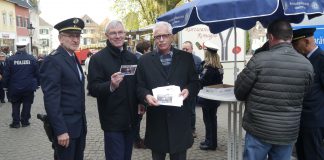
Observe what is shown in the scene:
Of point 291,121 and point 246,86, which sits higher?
point 246,86

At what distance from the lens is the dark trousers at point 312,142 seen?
4176 mm

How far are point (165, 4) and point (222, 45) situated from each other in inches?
456

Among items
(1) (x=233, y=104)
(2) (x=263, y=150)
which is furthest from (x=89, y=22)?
(2) (x=263, y=150)

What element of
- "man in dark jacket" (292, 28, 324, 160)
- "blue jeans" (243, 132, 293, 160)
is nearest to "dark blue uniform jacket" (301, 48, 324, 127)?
"man in dark jacket" (292, 28, 324, 160)

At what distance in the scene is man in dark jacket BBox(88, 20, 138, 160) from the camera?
13.4 feet

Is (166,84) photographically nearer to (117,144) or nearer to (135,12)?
(117,144)

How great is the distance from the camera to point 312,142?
13.8ft

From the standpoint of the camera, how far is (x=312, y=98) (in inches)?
161

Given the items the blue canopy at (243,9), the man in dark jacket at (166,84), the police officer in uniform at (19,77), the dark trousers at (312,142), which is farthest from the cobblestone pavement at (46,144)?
the blue canopy at (243,9)

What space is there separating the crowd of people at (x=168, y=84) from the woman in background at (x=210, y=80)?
2209 mm

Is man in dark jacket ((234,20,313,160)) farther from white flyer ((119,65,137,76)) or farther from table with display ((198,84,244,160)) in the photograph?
white flyer ((119,65,137,76))

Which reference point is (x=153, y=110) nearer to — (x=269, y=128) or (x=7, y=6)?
(x=269, y=128)

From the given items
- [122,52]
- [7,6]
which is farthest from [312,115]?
[7,6]

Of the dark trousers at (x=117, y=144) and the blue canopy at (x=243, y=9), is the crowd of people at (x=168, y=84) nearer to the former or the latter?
the dark trousers at (x=117, y=144)
